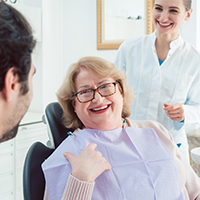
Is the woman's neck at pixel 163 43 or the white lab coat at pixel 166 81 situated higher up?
the woman's neck at pixel 163 43

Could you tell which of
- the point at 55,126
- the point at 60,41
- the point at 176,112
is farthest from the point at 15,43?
the point at 60,41

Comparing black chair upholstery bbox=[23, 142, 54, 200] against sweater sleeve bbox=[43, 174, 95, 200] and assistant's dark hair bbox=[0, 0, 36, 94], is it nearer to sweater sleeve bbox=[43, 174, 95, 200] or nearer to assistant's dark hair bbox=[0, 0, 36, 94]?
sweater sleeve bbox=[43, 174, 95, 200]

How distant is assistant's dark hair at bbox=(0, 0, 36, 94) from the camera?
598 mm

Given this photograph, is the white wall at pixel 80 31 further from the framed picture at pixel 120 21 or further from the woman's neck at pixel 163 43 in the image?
the woman's neck at pixel 163 43

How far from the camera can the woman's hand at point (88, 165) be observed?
1.07 metres

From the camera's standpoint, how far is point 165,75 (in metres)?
1.73

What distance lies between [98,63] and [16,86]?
794 millimetres

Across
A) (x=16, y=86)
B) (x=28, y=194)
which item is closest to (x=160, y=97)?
(x=28, y=194)

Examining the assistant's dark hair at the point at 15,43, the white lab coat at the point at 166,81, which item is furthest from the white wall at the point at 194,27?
the assistant's dark hair at the point at 15,43

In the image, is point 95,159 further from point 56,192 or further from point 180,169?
point 180,169

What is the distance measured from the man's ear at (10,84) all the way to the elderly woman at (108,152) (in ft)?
1.75

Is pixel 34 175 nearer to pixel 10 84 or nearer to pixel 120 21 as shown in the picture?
pixel 10 84

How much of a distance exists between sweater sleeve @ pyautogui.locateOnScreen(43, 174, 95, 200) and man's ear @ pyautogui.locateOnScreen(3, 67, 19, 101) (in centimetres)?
53

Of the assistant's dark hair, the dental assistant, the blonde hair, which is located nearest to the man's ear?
the assistant's dark hair
